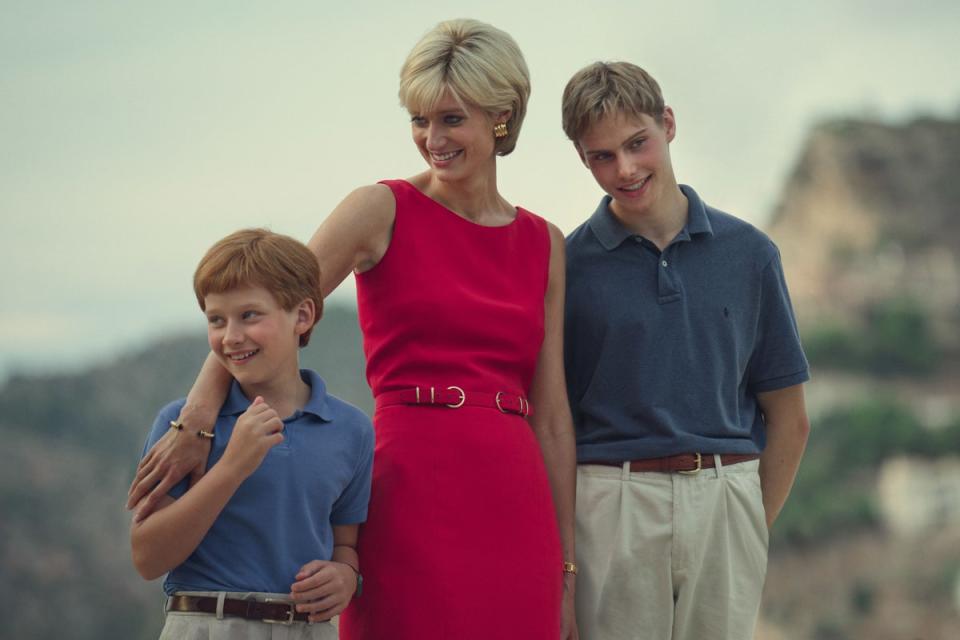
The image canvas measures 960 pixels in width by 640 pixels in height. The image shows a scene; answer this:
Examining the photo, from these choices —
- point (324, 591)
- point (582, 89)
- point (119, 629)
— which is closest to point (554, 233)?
point (582, 89)

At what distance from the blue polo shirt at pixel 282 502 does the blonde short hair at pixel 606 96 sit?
83cm

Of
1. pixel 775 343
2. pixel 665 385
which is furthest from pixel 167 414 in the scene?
pixel 775 343

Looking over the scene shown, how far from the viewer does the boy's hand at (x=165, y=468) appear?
213 cm

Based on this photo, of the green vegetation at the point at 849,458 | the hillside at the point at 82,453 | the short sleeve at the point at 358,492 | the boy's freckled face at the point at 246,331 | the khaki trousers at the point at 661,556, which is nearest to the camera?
the boy's freckled face at the point at 246,331

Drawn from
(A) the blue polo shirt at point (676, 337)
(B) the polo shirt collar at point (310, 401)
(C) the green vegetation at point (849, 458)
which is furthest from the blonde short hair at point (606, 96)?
(C) the green vegetation at point (849, 458)

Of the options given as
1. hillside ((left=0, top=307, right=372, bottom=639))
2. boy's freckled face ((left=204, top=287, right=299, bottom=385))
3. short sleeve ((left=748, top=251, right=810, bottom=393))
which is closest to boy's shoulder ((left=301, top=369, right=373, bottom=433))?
boy's freckled face ((left=204, top=287, right=299, bottom=385))

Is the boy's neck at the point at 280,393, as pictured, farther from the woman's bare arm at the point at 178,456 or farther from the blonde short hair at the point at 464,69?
the blonde short hair at the point at 464,69

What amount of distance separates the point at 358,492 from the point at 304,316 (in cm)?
33

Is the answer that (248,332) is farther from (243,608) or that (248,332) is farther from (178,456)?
(243,608)

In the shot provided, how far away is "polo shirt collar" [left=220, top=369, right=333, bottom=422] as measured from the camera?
7.42ft

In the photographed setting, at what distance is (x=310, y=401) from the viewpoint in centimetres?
233

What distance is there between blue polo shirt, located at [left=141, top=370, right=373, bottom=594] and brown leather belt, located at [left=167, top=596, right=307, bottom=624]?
0.02 metres

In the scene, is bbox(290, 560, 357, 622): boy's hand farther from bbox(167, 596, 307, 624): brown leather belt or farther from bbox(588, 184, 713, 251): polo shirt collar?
bbox(588, 184, 713, 251): polo shirt collar

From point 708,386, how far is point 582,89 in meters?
0.67
